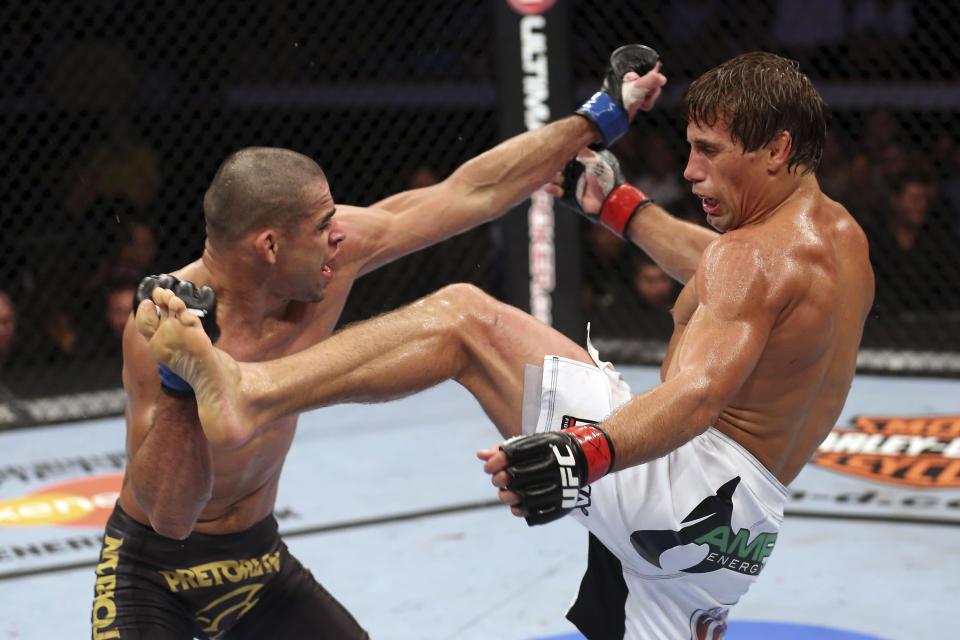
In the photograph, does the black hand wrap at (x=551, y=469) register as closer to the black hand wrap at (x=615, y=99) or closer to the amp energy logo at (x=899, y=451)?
the black hand wrap at (x=615, y=99)

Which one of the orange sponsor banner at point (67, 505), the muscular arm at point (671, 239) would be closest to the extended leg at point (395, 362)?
the muscular arm at point (671, 239)

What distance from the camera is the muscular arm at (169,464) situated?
6.19 ft

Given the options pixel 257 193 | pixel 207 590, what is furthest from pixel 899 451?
pixel 257 193

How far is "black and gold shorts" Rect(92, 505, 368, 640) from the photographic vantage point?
2090mm

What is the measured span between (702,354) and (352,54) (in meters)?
5.00

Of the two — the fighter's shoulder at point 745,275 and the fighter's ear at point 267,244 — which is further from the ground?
the fighter's shoulder at point 745,275

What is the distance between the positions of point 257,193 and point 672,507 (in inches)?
34.0

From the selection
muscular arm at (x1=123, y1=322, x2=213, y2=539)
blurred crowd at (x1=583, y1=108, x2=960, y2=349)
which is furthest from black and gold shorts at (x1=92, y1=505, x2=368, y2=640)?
blurred crowd at (x1=583, y1=108, x2=960, y2=349)

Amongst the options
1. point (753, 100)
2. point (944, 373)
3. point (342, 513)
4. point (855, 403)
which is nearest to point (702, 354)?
point (753, 100)

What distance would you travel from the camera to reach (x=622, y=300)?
6395 mm

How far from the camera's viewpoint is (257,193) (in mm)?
2002

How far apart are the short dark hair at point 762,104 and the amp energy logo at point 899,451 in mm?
2368

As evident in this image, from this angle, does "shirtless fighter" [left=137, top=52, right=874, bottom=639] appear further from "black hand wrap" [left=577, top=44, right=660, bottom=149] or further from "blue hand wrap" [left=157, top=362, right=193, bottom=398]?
"black hand wrap" [left=577, top=44, right=660, bottom=149]

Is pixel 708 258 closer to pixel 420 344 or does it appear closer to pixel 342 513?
pixel 420 344
